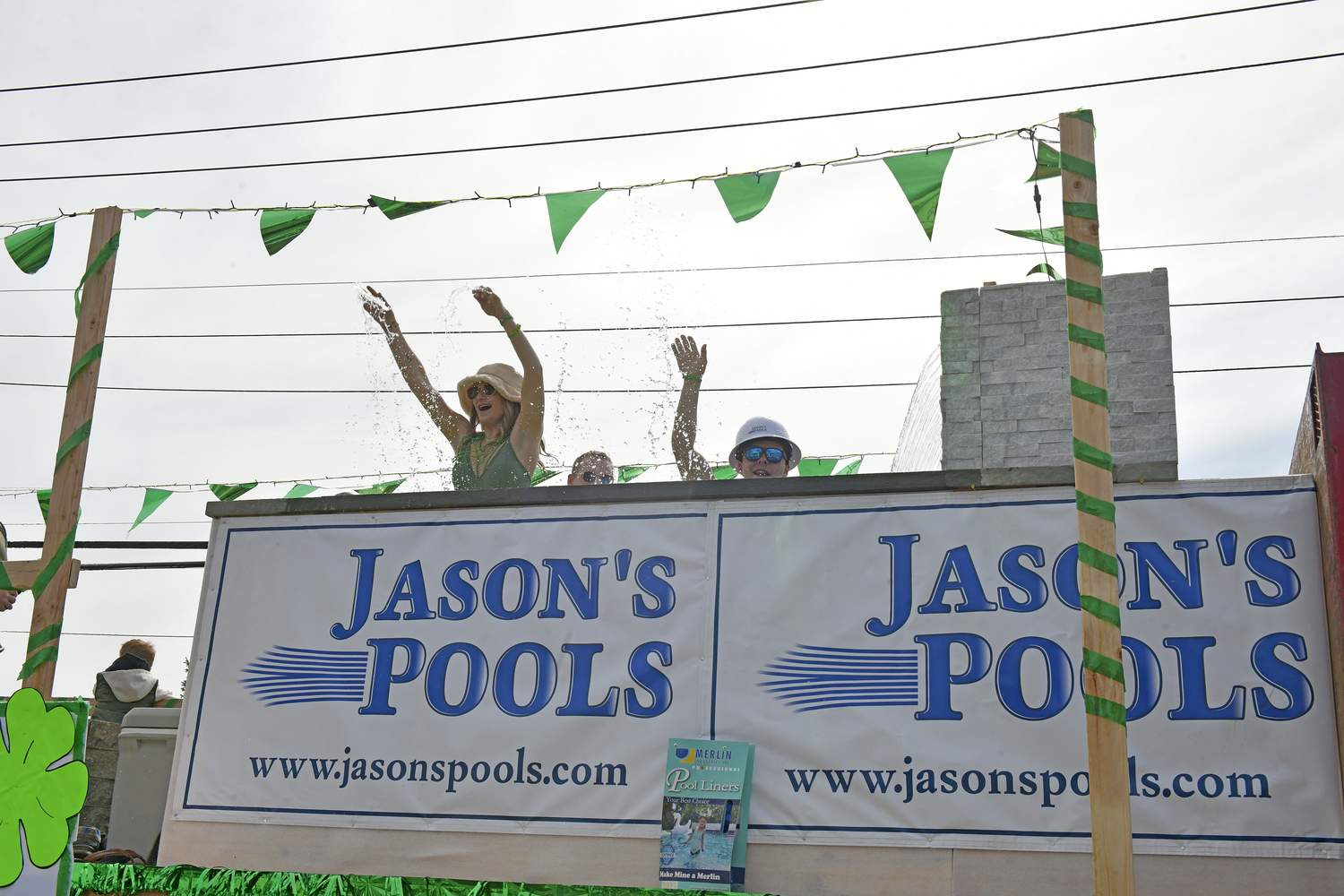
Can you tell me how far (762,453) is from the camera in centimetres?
572

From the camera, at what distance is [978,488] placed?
4.08 metres

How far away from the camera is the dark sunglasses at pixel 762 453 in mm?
5711

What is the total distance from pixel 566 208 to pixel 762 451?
1.52 meters

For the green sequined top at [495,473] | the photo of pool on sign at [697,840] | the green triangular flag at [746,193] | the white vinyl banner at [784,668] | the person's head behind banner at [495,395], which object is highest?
the green triangular flag at [746,193]

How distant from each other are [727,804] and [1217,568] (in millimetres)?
1792

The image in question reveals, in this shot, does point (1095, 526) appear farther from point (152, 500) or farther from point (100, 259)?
point (152, 500)

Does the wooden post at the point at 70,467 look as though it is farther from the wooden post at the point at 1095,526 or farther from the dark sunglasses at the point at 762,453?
the wooden post at the point at 1095,526

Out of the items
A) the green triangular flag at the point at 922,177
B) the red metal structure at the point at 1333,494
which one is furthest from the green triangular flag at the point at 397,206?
the red metal structure at the point at 1333,494

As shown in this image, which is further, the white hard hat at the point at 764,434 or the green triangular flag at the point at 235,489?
the green triangular flag at the point at 235,489

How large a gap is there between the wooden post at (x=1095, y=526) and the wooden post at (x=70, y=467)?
3881 mm

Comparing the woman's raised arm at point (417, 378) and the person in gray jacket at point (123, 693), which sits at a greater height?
the woman's raised arm at point (417, 378)

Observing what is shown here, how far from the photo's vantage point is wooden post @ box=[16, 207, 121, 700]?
15.2 ft

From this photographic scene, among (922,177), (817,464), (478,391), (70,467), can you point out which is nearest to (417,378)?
(478,391)

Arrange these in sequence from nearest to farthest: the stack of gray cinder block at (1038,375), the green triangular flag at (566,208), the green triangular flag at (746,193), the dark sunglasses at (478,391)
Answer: the stack of gray cinder block at (1038,375) < the green triangular flag at (746,193) < the green triangular flag at (566,208) < the dark sunglasses at (478,391)
